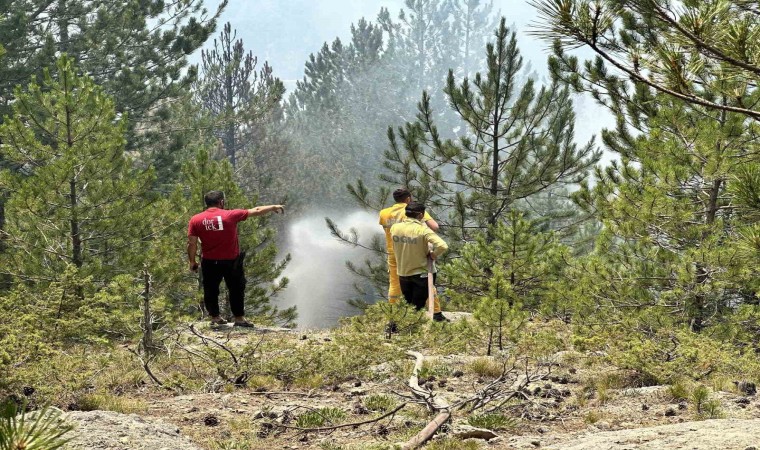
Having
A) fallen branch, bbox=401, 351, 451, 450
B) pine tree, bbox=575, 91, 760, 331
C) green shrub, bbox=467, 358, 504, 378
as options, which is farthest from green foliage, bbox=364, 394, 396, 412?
pine tree, bbox=575, 91, 760, 331

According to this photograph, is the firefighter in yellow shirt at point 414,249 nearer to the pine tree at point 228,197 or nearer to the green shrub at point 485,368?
the green shrub at point 485,368

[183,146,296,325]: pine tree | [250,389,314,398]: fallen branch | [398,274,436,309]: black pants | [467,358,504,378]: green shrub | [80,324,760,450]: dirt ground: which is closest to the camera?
[80,324,760,450]: dirt ground

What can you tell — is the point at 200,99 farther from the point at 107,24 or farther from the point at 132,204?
the point at 132,204

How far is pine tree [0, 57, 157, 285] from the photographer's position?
1106 cm

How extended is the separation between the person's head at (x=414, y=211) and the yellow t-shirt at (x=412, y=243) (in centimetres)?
5

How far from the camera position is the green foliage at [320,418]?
178 inches

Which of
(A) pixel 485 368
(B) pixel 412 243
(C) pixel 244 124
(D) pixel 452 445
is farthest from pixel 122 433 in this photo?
(C) pixel 244 124

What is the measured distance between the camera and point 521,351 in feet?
22.6

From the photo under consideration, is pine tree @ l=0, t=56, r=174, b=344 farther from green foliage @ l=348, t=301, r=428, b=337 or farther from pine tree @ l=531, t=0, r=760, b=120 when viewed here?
pine tree @ l=531, t=0, r=760, b=120

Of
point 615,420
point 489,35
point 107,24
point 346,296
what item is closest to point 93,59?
point 107,24

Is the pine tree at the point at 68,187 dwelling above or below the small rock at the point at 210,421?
above

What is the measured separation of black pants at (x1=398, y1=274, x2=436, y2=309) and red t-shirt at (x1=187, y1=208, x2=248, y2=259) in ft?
6.03

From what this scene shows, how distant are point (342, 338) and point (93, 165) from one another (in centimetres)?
684

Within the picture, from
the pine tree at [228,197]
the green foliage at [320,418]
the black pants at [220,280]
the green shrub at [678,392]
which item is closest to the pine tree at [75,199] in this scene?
the pine tree at [228,197]
